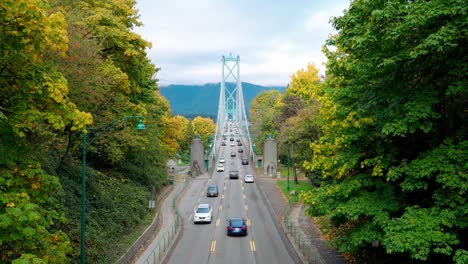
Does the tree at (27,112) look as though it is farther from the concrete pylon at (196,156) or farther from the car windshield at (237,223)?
the concrete pylon at (196,156)

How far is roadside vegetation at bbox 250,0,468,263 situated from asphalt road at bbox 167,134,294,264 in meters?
7.53

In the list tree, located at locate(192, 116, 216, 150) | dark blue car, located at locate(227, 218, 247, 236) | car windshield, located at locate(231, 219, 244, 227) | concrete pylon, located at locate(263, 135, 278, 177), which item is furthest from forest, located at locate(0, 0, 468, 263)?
tree, located at locate(192, 116, 216, 150)

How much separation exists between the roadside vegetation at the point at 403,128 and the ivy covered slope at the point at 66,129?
8590mm

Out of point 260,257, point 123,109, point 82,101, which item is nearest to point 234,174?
point 123,109

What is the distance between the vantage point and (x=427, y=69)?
495 inches

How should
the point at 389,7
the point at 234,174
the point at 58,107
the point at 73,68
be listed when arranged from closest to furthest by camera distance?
the point at 58,107 → the point at 389,7 → the point at 73,68 → the point at 234,174

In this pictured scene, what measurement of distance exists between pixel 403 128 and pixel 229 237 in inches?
699

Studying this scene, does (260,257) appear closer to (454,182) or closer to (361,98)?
(361,98)

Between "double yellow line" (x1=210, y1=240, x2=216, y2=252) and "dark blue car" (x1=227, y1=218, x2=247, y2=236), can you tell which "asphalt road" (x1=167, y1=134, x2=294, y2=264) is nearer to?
"double yellow line" (x1=210, y1=240, x2=216, y2=252)

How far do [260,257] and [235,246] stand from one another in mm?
2940

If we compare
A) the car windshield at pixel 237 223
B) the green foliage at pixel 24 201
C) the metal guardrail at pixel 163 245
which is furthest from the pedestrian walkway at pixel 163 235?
the green foliage at pixel 24 201

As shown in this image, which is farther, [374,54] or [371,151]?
[371,151]

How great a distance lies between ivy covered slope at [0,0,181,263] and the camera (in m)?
9.03

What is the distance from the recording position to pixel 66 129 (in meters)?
19.4
